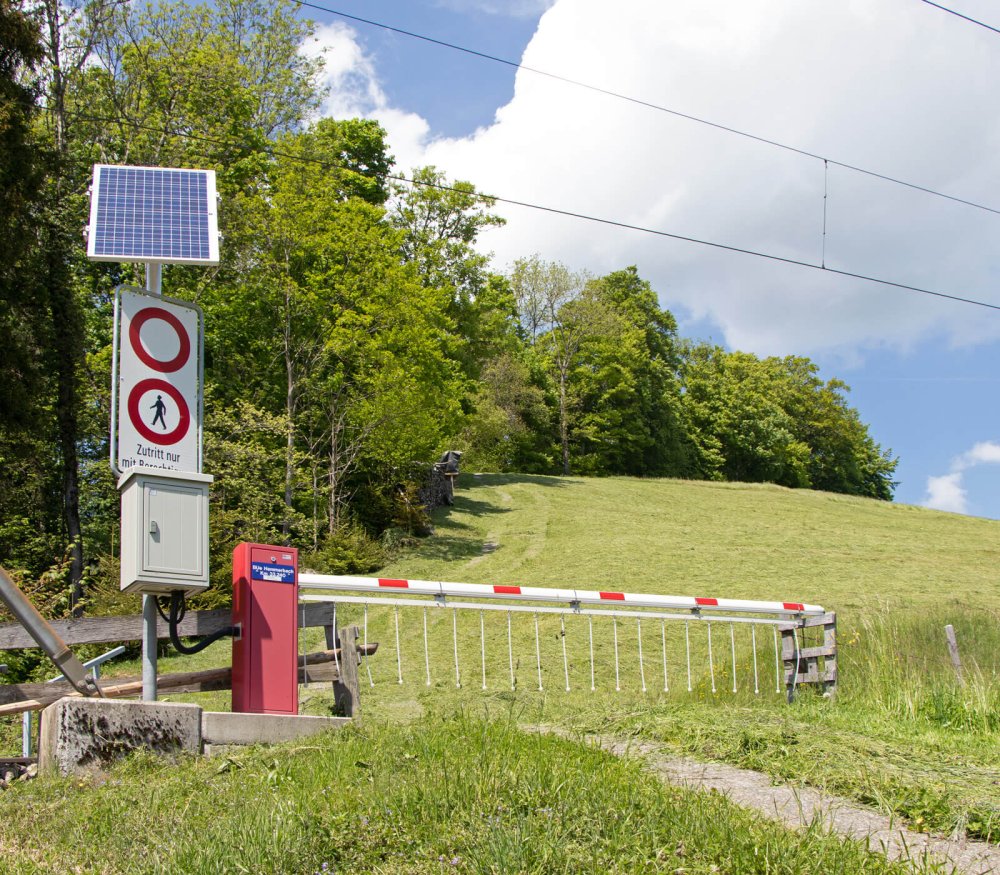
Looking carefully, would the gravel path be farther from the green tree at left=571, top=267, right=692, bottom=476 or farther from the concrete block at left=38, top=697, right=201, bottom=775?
the green tree at left=571, top=267, right=692, bottom=476

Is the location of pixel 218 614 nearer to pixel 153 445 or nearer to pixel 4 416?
pixel 153 445

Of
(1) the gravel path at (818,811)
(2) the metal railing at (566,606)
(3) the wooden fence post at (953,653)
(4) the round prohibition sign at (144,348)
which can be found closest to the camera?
(1) the gravel path at (818,811)

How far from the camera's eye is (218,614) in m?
7.14

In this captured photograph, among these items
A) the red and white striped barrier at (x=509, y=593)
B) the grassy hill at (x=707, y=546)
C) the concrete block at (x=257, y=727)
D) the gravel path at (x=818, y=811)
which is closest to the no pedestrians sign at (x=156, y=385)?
the concrete block at (x=257, y=727)

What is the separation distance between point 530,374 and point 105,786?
50444 mm

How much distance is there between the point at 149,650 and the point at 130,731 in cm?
56

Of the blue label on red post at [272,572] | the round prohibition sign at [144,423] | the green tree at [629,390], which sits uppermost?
the green tree at [629,390]

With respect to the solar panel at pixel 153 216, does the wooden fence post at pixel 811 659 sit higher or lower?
lower

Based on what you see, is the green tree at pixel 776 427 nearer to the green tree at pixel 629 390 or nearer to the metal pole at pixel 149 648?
the green tree at pixel 629 390

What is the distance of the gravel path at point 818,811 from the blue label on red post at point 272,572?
2.56 metres

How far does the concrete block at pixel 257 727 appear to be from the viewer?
630 cm

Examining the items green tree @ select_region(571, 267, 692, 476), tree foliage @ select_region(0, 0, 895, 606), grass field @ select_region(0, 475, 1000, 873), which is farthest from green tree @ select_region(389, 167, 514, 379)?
grass field @ select_region(0, 475, 1000, 873)

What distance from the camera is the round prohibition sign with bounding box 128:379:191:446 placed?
251 inches

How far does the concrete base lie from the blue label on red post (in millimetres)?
995
